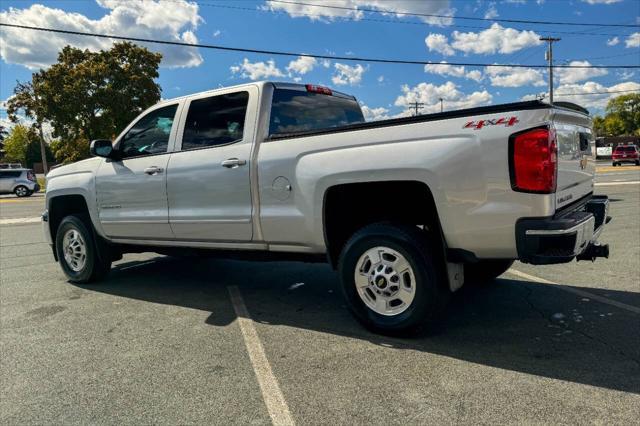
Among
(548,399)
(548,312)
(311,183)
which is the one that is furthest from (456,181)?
(548,312)

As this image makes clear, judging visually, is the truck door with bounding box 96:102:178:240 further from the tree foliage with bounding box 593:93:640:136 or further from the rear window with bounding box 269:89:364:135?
the tree foliage with bounding box 593:93:640:136

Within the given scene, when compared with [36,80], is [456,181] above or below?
below

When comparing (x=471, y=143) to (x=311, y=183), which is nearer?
(x=471, y=143)

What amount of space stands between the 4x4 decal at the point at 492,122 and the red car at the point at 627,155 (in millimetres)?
42123

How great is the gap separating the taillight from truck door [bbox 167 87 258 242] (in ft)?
7.05

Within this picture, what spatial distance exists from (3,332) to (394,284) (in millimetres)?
3357

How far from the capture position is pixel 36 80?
36.3 metres

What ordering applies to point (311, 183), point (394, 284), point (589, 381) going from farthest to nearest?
point (311, 183) → point (394, 284) → point (589, 381)

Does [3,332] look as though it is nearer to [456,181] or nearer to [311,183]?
[311,183]

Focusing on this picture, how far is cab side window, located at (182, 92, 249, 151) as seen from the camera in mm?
4430

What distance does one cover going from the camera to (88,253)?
18.5 ft

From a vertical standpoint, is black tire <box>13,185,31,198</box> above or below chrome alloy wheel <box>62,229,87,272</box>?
above

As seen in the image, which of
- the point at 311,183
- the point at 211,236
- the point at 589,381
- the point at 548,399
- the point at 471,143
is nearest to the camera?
the point at 548,399

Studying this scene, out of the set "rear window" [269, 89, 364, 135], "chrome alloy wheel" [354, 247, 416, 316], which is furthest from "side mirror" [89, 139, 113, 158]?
"chrome alloy wheel" [354, 247, 416, 316]
